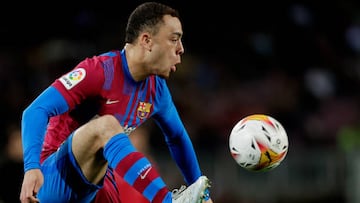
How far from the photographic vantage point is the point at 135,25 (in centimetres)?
477

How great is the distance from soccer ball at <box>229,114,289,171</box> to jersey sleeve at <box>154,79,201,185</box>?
500 millimetres

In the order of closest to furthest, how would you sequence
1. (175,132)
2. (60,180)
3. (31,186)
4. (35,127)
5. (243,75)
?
1. (31,186)
2. (35,127)
3. (60,180)
4. (175,132)
5. (243,75)

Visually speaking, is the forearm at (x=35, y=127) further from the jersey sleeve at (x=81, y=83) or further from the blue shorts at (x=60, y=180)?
the blue shorts at (x=60, y=180)

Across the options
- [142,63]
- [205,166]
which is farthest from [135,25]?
[205,166]

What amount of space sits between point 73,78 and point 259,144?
3.83 feet

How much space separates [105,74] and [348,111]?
6.71m

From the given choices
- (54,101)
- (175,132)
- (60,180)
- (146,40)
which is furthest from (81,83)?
(175,132)

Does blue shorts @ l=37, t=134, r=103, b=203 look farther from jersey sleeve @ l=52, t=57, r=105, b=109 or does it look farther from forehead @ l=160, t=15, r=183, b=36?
forehead @ l=160, t=15, r=183, b=36

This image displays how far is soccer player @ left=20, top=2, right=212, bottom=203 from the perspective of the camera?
430 centimetres

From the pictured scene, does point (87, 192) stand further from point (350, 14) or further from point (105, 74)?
point (350, 14)

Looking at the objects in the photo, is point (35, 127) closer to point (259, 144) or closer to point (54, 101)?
point (54, 101)

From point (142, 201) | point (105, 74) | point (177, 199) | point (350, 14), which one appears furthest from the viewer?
point (350, 14)

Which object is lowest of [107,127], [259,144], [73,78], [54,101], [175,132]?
[259,144]

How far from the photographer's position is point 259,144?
4.70 m
